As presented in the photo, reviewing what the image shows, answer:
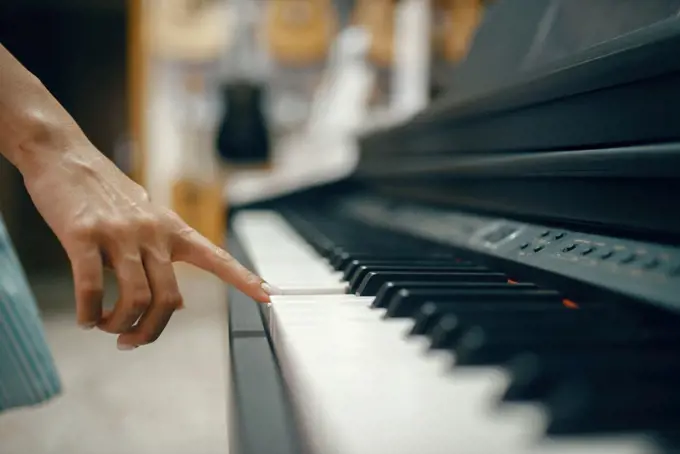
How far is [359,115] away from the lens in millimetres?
3408

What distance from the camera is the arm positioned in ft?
2.22

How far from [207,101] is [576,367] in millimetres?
4650

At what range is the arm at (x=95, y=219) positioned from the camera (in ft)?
2.22

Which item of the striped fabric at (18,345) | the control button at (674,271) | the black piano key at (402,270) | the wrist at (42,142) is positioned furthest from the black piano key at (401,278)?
the striped fabric at (18,345)

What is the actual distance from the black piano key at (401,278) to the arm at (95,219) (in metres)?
0.11

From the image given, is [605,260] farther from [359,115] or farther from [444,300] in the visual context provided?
[359,115]

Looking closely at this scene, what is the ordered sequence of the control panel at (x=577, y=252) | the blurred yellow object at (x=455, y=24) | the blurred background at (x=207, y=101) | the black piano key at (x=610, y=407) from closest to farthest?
the black piano key at (x=610, y=407) < the control panel at (x=577, y=252) < the blurred background at (x=207, y=101) < the blurred yellow object at (x=455, y=24)

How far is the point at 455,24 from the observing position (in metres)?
4.05

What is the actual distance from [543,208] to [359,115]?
261 cm

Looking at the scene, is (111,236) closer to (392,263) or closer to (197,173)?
(392,263)

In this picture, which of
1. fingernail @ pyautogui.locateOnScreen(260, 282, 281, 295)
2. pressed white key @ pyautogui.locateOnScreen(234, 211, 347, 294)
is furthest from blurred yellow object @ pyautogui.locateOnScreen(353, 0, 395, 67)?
fingernail @ pyautogui.locateOnScreen(260, 282, 281, 295)

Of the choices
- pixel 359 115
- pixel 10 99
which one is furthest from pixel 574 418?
pixel 359 115

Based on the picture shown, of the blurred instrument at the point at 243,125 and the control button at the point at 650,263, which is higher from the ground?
the blurred instrument at the point at 243,125

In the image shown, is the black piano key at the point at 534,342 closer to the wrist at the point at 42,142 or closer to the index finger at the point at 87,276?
the index finger at the point at 87,276
